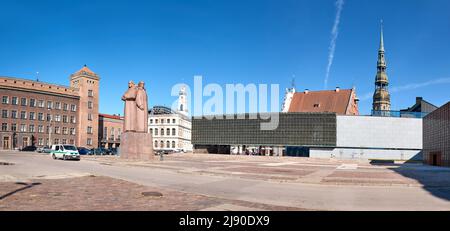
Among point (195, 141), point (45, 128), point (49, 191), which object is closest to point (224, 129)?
point (195, 141)

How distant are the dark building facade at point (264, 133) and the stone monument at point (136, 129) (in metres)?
61.0

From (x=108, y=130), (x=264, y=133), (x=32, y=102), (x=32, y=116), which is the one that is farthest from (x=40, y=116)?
(x=264, y=133)

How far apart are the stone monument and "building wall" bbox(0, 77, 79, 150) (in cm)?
6571

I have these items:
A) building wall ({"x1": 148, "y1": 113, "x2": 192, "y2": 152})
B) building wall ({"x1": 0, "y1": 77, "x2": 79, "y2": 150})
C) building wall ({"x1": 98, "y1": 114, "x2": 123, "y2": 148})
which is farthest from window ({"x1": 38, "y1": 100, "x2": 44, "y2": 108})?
building wall ({"x1": 148, "y1": 113, "x2": 192, "y2": 152})

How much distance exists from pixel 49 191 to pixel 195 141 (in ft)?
314

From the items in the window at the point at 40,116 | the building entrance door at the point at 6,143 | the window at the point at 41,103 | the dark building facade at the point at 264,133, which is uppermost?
the window at the point at 41,103

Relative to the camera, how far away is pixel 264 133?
9825 cm

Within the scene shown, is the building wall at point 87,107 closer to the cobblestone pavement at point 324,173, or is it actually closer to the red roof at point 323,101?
the red roof at point 323,101

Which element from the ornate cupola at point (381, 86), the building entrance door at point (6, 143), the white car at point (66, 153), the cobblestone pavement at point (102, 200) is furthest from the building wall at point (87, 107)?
the cobblestone pavement at point (102, 200)

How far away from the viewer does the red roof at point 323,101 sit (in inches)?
3996

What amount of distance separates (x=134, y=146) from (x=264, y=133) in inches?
2509

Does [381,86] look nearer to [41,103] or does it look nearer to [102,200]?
[41,103]

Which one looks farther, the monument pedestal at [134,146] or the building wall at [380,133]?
the building wall at [380,133]
